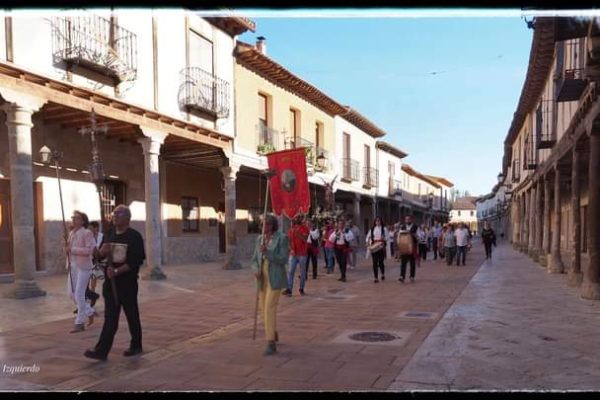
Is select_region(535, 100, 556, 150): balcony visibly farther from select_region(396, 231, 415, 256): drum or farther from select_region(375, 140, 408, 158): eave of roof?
select_region(375, 140, 408, 158): eave of roof

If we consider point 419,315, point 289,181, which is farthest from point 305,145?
point 419,315

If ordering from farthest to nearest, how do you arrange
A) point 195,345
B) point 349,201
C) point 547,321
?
point 349,201
point 547,321
point 195,345

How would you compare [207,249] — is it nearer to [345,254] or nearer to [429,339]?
[345,254]

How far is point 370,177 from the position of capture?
2942 centimetres

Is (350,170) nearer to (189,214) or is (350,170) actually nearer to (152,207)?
(189,214)

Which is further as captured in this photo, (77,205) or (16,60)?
(77,205)

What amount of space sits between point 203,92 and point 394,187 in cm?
2354

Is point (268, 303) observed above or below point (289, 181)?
below

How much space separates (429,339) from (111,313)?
3.54 metres

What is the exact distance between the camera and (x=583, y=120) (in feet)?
31.3

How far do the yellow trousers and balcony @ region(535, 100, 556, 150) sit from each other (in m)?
11.7

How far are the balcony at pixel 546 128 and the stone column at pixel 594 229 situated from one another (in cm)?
558

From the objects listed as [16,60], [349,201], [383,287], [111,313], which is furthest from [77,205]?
[349,201]

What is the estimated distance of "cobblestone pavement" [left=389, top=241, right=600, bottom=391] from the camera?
430 cm
